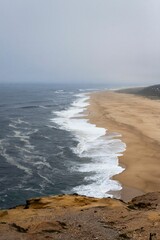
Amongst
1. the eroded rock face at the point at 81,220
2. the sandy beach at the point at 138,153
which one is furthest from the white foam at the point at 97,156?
the eroded rock face at the point at 81,220

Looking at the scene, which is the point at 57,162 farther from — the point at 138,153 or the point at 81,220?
the point at 81,220

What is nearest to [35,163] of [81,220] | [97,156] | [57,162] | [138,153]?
[57,162]

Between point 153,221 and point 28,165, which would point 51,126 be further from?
point 153,221

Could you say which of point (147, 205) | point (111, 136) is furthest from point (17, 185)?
point (111, 136)

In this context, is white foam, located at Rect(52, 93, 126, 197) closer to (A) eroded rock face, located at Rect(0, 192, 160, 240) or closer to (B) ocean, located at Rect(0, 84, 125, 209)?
(B) ocean, located at Rect(0, 84, 125, 209)

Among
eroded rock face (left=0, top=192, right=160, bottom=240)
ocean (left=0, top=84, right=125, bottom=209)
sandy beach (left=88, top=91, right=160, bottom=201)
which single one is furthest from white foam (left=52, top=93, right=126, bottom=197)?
eroded rock face (left=0, top=192, right=160, bottom=240)

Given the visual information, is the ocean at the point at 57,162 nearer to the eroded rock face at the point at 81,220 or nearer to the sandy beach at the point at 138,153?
the sandy beach at the point at 138,153
